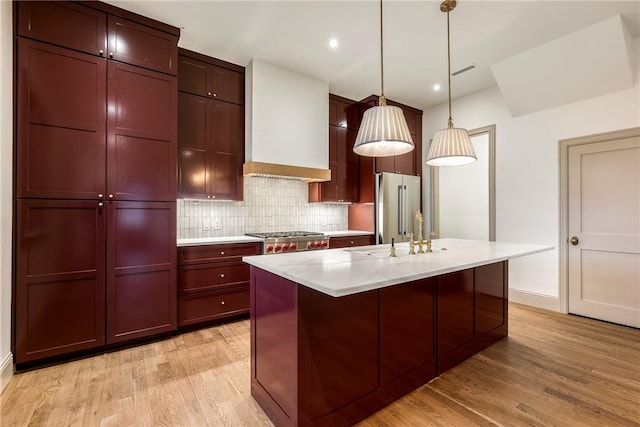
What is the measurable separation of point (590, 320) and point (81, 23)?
231 inches

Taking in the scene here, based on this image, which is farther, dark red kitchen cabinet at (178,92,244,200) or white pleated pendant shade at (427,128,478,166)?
dark red kitchen cabinet at (178,92,244,200)

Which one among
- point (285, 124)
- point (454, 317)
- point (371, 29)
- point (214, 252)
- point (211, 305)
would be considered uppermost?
point (371, 29)

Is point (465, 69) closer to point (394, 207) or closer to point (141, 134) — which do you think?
point (394, 207)

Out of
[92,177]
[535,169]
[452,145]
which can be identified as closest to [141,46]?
[92,177]

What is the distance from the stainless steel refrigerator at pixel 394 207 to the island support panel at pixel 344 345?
2195 millimetres

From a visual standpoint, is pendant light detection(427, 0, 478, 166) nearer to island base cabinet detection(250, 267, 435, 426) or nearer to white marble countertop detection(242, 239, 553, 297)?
white marble countertop detection(242, 239, 553, 297)

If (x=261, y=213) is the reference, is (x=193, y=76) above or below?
above

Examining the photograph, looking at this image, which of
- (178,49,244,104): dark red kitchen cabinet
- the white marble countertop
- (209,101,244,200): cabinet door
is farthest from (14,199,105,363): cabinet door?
(178,49,244,104): dark red kitchen cabinet

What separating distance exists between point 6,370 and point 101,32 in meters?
2.75

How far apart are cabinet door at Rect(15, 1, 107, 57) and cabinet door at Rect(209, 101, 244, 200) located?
3.99ft

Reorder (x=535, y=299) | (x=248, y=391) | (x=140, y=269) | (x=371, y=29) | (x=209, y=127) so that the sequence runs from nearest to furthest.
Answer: (x=248, y=391)
(x=140, y=269)
(x=371, y=29)
(x=209, y=127)
(x=535, y=299)

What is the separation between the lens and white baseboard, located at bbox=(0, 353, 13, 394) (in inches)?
81.2

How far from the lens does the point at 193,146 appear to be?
11.3 feet

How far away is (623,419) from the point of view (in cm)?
176
